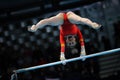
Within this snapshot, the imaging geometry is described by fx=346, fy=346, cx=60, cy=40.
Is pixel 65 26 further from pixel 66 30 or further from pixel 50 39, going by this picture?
pixel 50 39

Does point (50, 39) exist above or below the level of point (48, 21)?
below

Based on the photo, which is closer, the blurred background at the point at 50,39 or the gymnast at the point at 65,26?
the gymnast at the point at 65,26

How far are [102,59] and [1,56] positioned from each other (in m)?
1.83

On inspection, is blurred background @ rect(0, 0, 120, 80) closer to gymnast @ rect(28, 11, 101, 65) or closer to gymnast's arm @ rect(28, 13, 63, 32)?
gymnast @ rect(28, 11, 101, 65)

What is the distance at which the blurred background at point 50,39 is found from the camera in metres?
5.55

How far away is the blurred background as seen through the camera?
5.55 metres

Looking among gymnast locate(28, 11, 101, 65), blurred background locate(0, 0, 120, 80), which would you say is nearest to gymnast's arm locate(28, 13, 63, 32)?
gymnast locate(28, 11, 101, 65)

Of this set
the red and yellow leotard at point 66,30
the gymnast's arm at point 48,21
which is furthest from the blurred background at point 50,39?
the gymnast's arm at point 48,21

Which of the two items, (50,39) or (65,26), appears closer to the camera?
(65,26)

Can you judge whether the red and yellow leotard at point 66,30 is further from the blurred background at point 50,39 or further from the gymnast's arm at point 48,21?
the blurred background at point 50,39

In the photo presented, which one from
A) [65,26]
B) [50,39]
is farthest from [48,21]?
[50,39]

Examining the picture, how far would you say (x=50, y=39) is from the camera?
20.4ft

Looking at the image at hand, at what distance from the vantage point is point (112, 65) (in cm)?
627

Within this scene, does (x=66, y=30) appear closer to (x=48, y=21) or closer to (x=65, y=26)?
(x=65, y=26)
